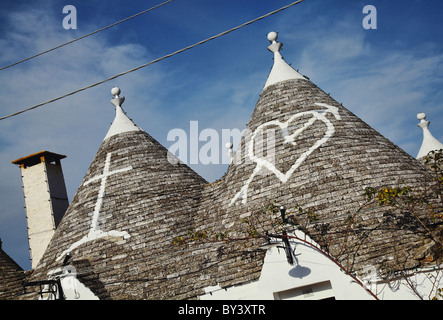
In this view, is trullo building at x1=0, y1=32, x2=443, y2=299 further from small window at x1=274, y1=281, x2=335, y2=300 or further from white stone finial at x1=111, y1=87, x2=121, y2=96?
white stone finial at x1=111, y1=87, x2=121, y2=96

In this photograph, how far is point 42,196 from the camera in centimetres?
1622

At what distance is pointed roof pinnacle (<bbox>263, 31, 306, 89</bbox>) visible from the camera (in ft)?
36.7

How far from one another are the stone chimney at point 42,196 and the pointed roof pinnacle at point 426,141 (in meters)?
13.1

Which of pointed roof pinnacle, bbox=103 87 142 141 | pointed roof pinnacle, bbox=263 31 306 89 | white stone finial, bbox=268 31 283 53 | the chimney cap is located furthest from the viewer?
the chimney cap

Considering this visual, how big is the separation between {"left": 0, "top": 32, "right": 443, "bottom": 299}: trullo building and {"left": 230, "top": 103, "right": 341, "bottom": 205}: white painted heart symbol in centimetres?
3

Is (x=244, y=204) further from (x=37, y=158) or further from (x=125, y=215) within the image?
(x=37, y=158)

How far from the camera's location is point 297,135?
9.48 m

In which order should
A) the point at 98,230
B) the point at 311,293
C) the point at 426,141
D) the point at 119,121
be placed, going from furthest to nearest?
the point at 426,141
the point at 119,121
the point at 98,230
the point at 311,293

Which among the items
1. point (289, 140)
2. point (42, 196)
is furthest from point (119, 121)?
point (42, 196)

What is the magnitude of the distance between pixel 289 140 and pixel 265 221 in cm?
199

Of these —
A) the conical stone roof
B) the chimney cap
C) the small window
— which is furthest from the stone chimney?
the small window
